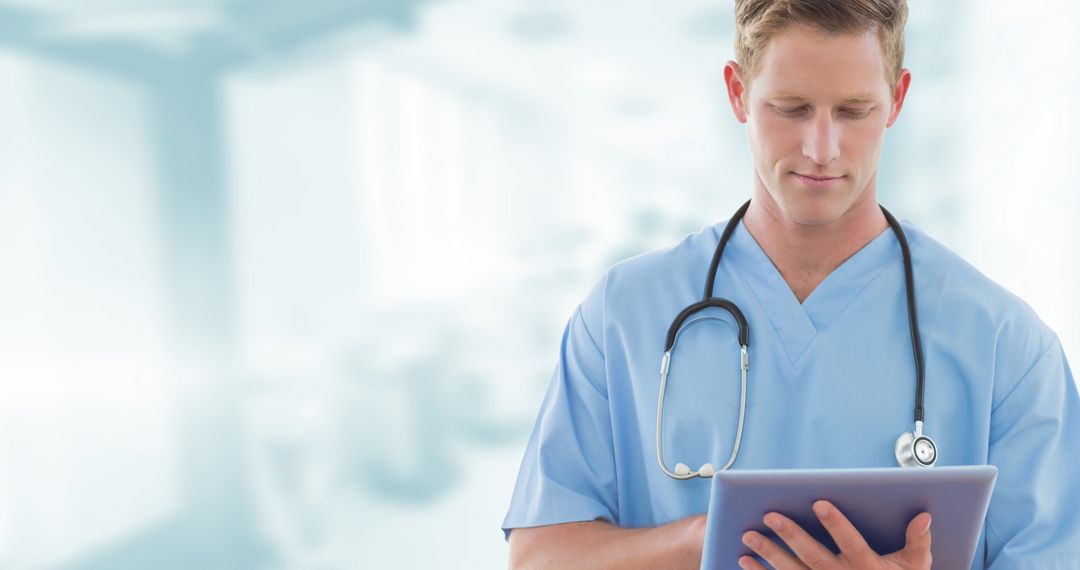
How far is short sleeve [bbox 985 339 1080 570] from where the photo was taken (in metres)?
1.16

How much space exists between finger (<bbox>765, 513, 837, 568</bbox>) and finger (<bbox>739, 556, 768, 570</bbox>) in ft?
0.16

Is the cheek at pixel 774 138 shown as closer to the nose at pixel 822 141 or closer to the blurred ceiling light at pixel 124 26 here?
the nose at pixel 822 141

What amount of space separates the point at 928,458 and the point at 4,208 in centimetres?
229

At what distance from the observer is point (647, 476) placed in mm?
1273

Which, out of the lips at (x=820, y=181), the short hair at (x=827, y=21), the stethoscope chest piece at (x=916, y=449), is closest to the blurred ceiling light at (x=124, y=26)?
the short hair at (x=827, y=21)

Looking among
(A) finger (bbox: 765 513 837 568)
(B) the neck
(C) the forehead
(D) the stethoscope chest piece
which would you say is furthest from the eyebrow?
(A) finger (bbox: 765 513 837 568)

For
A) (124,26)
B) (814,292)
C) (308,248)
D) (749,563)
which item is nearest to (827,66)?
(814,292)

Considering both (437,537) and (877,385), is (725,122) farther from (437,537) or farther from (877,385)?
(877,385)

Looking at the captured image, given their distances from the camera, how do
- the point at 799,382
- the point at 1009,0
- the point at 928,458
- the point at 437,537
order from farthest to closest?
the point at 437,537, the point at 1009,0, the point at 799,382, the point at 928,458

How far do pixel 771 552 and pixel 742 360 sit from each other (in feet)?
0.90

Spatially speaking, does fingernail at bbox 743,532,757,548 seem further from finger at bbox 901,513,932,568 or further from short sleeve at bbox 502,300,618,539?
short sleeve at bbox 502,300,618,539

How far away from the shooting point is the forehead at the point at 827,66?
116cm

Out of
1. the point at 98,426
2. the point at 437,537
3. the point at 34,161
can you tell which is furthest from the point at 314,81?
the point at 437,537

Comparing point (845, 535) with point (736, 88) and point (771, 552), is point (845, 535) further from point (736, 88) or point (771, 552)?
point (736, 88)
